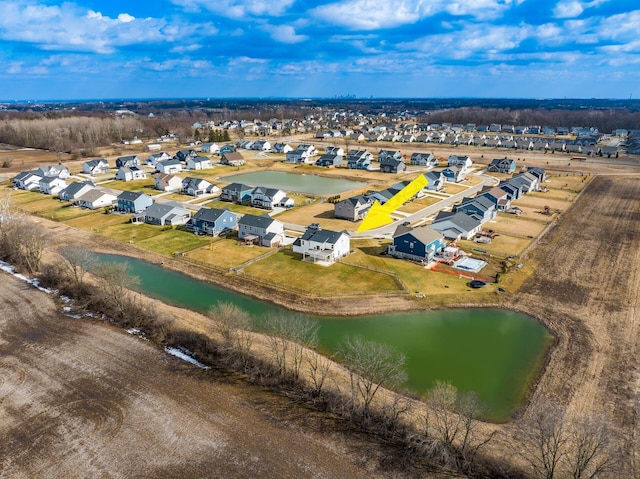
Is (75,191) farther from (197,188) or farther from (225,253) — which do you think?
(225,253)

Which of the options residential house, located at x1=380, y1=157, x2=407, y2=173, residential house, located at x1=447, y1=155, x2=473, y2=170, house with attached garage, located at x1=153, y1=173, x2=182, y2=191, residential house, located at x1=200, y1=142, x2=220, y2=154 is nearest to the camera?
house with attached garage, located at x1=153, y1=173, x2=182, y2=191

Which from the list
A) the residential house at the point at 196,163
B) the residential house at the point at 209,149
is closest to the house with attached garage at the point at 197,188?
the residential house at the point at 196,163

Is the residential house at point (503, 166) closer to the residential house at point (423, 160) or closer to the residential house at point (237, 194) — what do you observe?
the residential house at point (423, 160)

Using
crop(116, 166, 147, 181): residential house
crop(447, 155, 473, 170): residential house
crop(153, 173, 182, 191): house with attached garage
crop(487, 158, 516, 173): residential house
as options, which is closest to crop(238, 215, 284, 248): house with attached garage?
crop(153, 173, 182, 191): house with attached garage

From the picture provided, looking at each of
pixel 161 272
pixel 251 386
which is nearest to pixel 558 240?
pixel 251 386

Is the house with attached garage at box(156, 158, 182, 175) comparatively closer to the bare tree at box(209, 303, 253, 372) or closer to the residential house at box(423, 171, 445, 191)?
the residential house at box(423, 171, 445, 191)

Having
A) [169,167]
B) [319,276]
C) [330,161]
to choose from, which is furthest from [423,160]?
[319,276]

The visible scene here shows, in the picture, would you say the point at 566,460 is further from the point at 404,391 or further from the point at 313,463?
the point at 313,463
